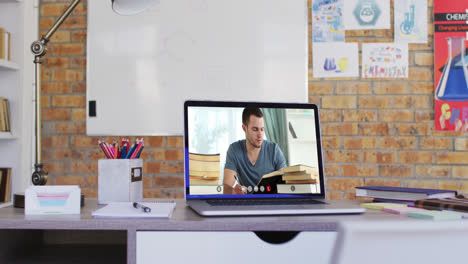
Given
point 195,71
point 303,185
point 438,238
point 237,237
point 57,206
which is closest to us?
point 438,238

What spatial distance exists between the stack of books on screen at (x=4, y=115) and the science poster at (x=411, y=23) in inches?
89.6

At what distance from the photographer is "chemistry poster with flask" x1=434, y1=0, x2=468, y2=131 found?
2367 millimetres

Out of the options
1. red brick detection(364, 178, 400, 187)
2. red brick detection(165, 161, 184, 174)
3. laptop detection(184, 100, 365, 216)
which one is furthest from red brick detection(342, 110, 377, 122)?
laptop detection(184, 100, 365, 216)

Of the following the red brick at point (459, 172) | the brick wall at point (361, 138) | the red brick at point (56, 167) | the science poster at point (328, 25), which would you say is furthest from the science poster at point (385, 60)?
the red brick at point (56, 167)

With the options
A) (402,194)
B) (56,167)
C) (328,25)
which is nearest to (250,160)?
(402,194)

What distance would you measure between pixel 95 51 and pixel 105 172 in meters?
1.41

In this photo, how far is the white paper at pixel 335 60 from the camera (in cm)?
240

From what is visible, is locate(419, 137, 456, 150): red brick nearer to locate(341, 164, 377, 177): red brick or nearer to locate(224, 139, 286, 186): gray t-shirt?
locate(341, 164, 377, 177): red brick

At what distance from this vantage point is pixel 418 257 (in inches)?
22.2

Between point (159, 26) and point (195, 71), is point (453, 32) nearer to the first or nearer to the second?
point (195, 71)

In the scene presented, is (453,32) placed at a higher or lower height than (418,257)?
higher

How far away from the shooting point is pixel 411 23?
2.40 meters

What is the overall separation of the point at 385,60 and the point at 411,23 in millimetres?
271

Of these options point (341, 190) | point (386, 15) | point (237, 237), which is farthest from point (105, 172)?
point (386, 15)
